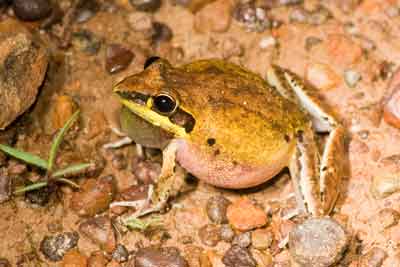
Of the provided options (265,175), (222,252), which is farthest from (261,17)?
(222,252)

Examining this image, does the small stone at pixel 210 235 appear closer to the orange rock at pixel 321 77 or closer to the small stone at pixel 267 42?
the orange rock at pixel 321 77

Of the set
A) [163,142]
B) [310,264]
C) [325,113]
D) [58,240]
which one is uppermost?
[325,113]

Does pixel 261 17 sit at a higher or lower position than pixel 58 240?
higher

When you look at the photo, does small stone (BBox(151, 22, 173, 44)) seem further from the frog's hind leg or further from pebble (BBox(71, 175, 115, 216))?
pebble (BBox(71, 175, 115, 216))

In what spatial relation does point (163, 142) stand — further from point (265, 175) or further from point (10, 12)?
point (10, 12)

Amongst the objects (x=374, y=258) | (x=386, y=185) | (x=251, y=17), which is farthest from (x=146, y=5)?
(x=374, y=258)

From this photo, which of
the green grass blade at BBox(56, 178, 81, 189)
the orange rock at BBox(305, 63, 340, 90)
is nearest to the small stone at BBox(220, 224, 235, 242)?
the green grass blade at BBox(56, 178, 81, 189)

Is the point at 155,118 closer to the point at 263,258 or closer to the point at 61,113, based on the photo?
the point at 61,113
